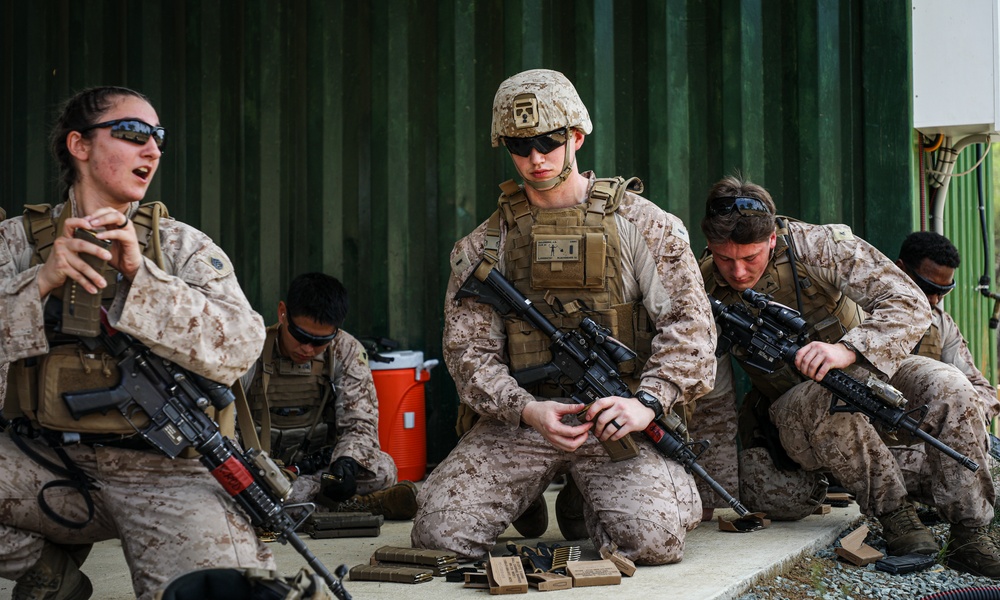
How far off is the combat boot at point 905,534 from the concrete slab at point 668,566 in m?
0.26

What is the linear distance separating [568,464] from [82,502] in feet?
6.22

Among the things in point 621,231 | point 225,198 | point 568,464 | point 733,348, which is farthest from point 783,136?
point 225,198

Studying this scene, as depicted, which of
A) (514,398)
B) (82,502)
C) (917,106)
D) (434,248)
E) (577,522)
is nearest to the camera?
(82,502)

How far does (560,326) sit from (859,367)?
1.33m

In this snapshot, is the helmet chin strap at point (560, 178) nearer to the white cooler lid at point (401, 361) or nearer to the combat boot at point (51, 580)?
the white cooler lid at point (401, 361)

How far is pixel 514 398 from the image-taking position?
171 inches

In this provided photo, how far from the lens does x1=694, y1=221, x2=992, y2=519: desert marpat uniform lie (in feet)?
15.2

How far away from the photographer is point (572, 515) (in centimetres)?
479

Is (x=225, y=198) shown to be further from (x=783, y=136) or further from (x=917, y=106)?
(x=917, y=106)

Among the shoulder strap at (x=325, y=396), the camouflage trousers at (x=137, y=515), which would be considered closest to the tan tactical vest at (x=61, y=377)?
the camouflage trousers at (x=137, y=515)

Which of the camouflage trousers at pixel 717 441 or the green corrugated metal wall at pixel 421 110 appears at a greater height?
the green corrugated metal wall at pixel 421 110

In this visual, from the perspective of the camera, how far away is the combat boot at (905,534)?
4488 mm

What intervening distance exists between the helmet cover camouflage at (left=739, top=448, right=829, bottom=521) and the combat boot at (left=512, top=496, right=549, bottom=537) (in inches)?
38.6

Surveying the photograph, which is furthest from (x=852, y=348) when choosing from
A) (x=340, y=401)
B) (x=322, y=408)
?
(x=322, y=408)
